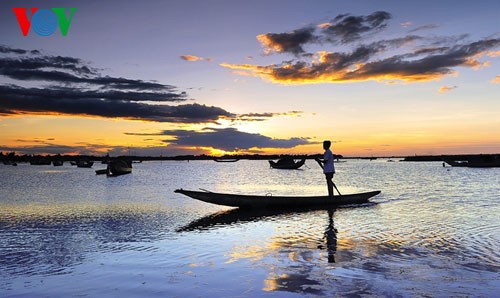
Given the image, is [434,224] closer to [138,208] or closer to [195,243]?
[195,243]

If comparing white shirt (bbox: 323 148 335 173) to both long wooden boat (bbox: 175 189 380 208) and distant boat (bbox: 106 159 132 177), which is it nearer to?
long wooden boat (bbox: 175 189 380 208)

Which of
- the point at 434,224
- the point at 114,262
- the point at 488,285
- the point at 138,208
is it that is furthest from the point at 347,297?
the point at 138,208

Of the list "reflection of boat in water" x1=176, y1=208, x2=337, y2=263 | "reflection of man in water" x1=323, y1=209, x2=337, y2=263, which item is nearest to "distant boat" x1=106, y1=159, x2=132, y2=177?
"reflection of boat in water" x1=176, y1=208, x2=337, y2=263

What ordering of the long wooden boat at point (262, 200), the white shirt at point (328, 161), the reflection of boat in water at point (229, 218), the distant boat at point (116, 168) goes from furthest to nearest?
the distant boat at point (116, 168), the white shirt at point (328, 161), the long wooden boat at point (262, 200), the reflection of boat in water at point (229, 218)

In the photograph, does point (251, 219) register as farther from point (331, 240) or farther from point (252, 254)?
point (252, 254)

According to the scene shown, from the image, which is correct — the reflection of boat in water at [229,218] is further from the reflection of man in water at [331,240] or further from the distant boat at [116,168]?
the distant boat at [116,168]

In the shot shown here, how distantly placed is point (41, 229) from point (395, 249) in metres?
12.6

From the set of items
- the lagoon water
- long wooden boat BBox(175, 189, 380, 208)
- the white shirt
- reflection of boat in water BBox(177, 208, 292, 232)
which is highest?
the white shirt

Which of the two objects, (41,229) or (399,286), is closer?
(399,286)

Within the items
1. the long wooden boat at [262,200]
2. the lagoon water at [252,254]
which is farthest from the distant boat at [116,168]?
A: the long wooden boat at [262,200]

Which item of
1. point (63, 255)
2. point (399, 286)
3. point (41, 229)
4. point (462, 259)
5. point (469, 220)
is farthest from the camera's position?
point (469, 220)

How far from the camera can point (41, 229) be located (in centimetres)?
1498

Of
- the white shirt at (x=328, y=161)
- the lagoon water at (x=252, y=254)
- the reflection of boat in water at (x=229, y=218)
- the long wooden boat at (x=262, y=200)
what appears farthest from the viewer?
the white shirt at (x=328, y=161)

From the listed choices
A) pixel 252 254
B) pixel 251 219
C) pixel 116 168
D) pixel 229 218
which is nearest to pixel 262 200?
pixel 229 218
